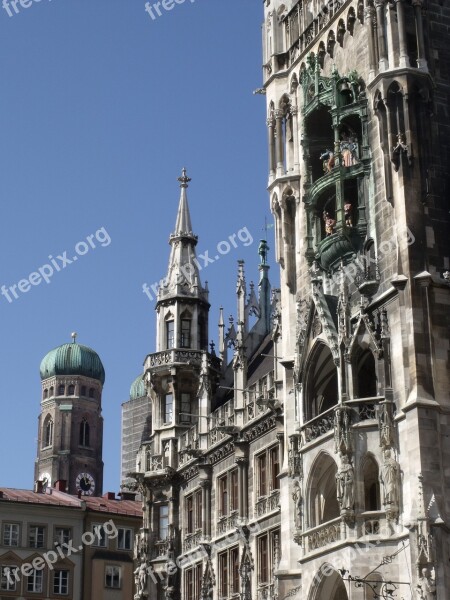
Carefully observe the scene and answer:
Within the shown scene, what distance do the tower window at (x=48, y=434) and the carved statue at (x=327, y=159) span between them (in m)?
122

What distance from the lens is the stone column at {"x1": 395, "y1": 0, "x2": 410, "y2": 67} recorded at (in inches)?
1802

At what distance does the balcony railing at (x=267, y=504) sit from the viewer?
176 feet

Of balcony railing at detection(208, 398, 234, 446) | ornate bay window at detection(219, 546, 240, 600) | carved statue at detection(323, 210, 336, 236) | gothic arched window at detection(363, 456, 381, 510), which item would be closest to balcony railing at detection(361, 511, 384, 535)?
gothic arched window at detection(363, 456, 381, 510)

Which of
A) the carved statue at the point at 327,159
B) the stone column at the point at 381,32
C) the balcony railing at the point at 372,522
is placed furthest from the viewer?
the carved statue at the point at 327,159

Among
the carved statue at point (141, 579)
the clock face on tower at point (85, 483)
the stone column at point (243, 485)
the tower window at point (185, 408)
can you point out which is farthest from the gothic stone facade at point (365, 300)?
the clock face on tower at point (85, 483)

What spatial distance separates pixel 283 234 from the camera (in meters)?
52.1

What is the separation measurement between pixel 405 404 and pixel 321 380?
7296 millimetres

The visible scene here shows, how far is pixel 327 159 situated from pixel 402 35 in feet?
20.4

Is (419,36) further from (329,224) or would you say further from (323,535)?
(323,535)

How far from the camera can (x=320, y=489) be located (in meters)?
45.8

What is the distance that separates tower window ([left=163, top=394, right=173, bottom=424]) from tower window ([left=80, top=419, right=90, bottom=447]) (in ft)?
333

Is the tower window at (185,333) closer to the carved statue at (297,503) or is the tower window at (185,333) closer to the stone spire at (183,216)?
the stone spire at (183,216)

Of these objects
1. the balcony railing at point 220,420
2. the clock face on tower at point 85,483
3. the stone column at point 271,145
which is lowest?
the balcony railing at point 220,420

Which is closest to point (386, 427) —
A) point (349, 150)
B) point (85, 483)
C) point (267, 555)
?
point (349, 150)
